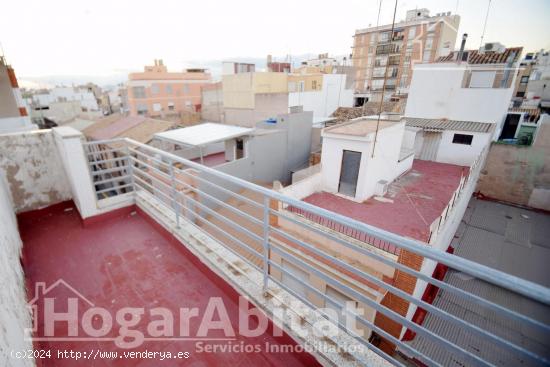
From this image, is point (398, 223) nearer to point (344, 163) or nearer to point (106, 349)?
point (344, 163)

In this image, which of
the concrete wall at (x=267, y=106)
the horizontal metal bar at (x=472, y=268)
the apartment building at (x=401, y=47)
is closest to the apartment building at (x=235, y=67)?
the concrete wall at (x=267, y=106)

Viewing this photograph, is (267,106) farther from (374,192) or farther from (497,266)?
(497,266)

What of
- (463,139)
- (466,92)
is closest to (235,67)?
(466,92)

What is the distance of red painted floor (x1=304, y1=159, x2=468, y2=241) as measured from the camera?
9320 mm

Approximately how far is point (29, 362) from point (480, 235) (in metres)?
17.4

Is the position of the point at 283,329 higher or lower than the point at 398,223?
higher

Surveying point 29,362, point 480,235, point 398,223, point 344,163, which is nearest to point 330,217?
point 29,362

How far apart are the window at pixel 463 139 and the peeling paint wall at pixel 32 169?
19104 mm

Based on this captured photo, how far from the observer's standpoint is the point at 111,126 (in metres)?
21.5

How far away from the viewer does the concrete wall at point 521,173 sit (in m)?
16.1

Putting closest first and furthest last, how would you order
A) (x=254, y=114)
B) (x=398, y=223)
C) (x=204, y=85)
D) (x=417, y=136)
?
(x=398, y=223) → (x=417, y=136) → (x=254, y=114) → (x=204, y=85)

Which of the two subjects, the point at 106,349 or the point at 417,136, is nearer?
the point at 106,349

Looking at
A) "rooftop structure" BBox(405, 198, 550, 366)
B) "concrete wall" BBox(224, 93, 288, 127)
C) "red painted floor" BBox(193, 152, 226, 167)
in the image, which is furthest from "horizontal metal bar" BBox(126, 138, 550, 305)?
"concrete wall" BBox(224, 93, 288, 127)

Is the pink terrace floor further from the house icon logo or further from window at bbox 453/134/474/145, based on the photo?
window at bbox 453/134/474/145
